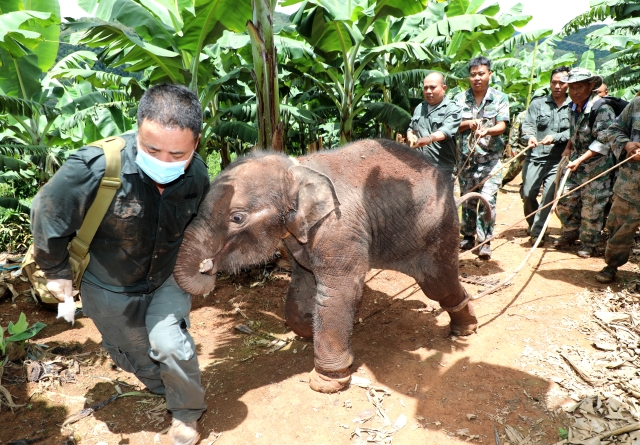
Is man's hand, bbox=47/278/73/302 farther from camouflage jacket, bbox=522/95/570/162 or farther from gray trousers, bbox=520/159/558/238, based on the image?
camouflage jacket, bbox=522/95/570/162

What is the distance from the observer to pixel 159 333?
9.05 feet

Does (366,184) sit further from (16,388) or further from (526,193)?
(526,193)

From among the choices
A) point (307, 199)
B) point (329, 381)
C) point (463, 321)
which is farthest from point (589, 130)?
point (329, 381)

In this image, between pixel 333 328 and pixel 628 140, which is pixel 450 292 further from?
pixel 628 140

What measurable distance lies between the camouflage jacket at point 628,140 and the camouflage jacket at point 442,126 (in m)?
1.71

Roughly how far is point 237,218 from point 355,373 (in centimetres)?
172

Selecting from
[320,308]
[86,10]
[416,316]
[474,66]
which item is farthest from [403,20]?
[320,308]

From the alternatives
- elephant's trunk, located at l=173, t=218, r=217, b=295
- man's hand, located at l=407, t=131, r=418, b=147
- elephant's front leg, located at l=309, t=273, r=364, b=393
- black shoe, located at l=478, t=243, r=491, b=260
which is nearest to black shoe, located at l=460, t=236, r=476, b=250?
black shoe, located at l=478, t=243, r=491, b=260

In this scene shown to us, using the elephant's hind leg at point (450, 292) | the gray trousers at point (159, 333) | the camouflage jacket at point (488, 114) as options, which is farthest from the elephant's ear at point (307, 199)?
the camouflage jacket at point (488, 114)

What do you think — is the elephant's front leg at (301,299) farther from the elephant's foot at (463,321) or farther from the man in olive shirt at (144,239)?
the elephant's foot at (463,321)

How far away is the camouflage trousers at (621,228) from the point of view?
508 cm

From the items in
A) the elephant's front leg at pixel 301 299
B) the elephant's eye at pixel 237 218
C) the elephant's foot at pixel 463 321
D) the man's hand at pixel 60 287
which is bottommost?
the elephant's foot at pixel 463 321

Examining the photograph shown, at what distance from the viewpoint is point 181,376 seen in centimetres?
280

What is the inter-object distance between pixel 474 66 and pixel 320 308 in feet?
14.4
